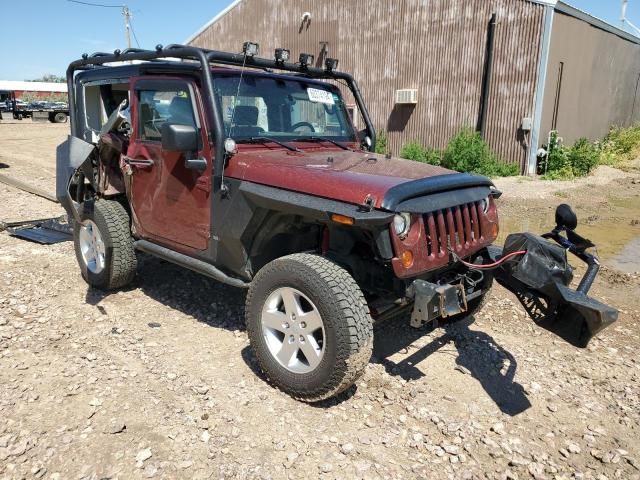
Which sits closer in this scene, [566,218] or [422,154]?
[566,218]

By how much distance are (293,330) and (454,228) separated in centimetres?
121

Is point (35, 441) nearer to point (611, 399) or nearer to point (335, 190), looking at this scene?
point (335, 190)

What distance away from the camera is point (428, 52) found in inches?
586

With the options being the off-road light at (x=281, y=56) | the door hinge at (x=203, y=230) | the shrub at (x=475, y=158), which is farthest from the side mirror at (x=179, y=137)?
the shrub at (x=475, y=158)

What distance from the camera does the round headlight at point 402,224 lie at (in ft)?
9.60

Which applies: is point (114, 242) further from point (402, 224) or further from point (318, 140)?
point (402, 224)

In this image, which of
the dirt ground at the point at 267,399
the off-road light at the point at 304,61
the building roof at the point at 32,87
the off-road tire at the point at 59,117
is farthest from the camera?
the building roof at the point at 32,87

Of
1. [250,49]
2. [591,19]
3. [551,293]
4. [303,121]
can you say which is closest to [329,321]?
[551,293]

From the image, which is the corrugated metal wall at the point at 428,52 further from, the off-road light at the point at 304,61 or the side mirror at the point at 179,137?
the side mirror at the point at 179,137

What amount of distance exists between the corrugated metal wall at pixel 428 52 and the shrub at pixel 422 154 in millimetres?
304

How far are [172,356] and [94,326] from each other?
0.90m

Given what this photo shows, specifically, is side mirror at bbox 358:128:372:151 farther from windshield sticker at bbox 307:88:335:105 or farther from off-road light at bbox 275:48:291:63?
off-road light at bbox 275:48:291:63

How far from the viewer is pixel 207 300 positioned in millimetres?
4805

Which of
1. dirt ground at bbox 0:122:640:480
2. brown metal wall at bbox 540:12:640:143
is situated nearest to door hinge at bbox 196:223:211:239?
dirt ground at bbox 0:122:640:480
